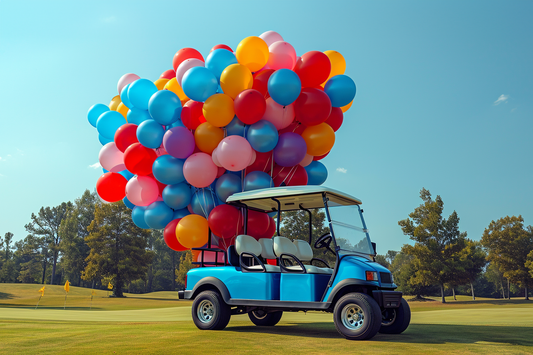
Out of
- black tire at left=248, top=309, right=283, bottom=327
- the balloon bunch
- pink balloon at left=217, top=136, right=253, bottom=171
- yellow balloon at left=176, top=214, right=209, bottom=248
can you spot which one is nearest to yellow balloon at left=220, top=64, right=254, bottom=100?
the balloon bunch

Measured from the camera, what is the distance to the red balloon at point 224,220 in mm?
9289

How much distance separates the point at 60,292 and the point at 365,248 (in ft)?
138

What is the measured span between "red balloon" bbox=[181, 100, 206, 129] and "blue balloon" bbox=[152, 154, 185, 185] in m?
0.94

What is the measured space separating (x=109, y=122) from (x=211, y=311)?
19.5 ft

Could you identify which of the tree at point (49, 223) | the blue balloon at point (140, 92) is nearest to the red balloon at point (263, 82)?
the blue balloon at point (140, 92)

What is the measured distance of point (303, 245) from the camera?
28.8ft

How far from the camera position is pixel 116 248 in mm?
40688

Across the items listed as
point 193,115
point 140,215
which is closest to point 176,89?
point 193,115

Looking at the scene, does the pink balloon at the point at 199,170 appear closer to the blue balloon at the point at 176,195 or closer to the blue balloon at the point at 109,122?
the blue balloon at the point at 176,195

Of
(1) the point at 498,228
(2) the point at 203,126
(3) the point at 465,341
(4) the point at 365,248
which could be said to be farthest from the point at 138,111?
(1) the point at 498,228

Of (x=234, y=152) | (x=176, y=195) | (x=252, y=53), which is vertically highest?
(x=252, y=53)

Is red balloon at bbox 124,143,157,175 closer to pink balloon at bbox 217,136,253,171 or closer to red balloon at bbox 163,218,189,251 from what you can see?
red balloon at bbox 163,218,189,251

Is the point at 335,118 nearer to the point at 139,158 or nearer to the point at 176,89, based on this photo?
the point at 176,89

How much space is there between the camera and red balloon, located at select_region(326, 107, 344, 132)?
10.8 metres
